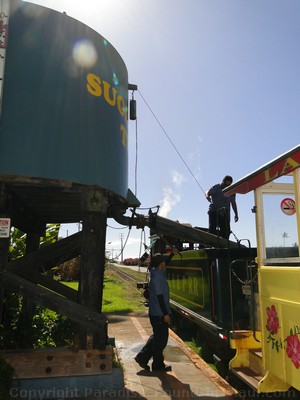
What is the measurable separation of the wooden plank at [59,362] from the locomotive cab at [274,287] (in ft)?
6.10

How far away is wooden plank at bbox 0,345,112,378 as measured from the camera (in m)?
4.55

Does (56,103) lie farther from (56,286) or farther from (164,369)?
(164,369)

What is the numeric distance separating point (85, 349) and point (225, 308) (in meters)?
2.30

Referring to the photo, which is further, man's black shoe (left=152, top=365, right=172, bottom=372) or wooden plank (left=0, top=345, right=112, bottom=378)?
man's black shoe (left=152, top=365, right=172, bottom=372)

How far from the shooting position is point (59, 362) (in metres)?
4.66

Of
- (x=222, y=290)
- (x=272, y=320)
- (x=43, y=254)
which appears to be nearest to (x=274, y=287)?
(x=272, y=320)

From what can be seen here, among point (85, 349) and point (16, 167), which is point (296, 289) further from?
point (16, 167)

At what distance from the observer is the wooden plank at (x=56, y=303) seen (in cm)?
455

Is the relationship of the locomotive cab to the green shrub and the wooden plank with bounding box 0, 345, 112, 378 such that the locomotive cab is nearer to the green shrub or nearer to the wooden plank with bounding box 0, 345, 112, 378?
the wooden plank with bounding box 0, 345, 112, 378

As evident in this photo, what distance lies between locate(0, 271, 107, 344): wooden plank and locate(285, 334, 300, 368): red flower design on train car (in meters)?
2.35

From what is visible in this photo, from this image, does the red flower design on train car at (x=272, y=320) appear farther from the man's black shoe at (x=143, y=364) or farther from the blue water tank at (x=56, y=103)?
the blue water tank at (x=56, y=103)

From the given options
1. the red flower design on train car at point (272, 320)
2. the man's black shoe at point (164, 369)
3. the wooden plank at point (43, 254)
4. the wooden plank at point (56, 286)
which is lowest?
the man's black shoe at point (164, 369)

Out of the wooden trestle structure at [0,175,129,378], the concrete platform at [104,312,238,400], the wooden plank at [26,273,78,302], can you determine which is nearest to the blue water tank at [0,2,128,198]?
the wooden trestle structure at [0,175,129,378]

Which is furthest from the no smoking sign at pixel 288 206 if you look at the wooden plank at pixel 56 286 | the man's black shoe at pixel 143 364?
the wooden plank at pixel 56 286
